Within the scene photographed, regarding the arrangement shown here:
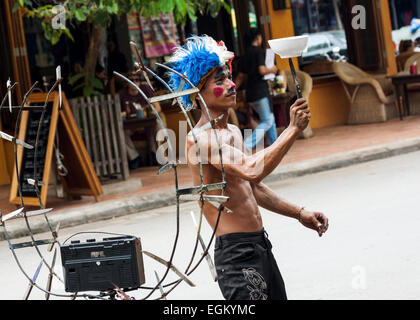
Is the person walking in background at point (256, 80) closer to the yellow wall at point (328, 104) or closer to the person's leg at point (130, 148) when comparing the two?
the person's leg at point (130, 148)

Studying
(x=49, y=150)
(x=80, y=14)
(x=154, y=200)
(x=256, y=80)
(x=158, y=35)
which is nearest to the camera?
(x=49, y=150)

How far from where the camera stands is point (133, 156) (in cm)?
1434

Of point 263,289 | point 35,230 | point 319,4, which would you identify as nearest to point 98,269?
point 263,289

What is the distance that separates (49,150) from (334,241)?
434 centimetres

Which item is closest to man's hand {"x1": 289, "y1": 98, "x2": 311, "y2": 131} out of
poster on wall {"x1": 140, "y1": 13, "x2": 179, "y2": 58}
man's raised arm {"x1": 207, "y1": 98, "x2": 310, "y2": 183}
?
man's raised arm {"x1": 207, "y1": 98, "x2": 310, "y2": 183}

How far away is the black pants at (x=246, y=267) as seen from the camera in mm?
3649

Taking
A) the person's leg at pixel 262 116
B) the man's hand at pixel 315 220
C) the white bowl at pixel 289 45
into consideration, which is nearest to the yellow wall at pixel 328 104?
the person's leg at pixel 262 116

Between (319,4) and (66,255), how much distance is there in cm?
1963

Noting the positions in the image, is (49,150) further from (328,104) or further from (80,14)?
(328,104)

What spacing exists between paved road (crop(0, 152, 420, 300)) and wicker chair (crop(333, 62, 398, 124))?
4873 millimetres

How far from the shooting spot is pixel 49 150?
1016cm

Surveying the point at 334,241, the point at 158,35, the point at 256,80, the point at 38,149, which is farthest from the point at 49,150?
the point at 158,35

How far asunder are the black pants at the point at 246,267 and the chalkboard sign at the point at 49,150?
671 centimetres
